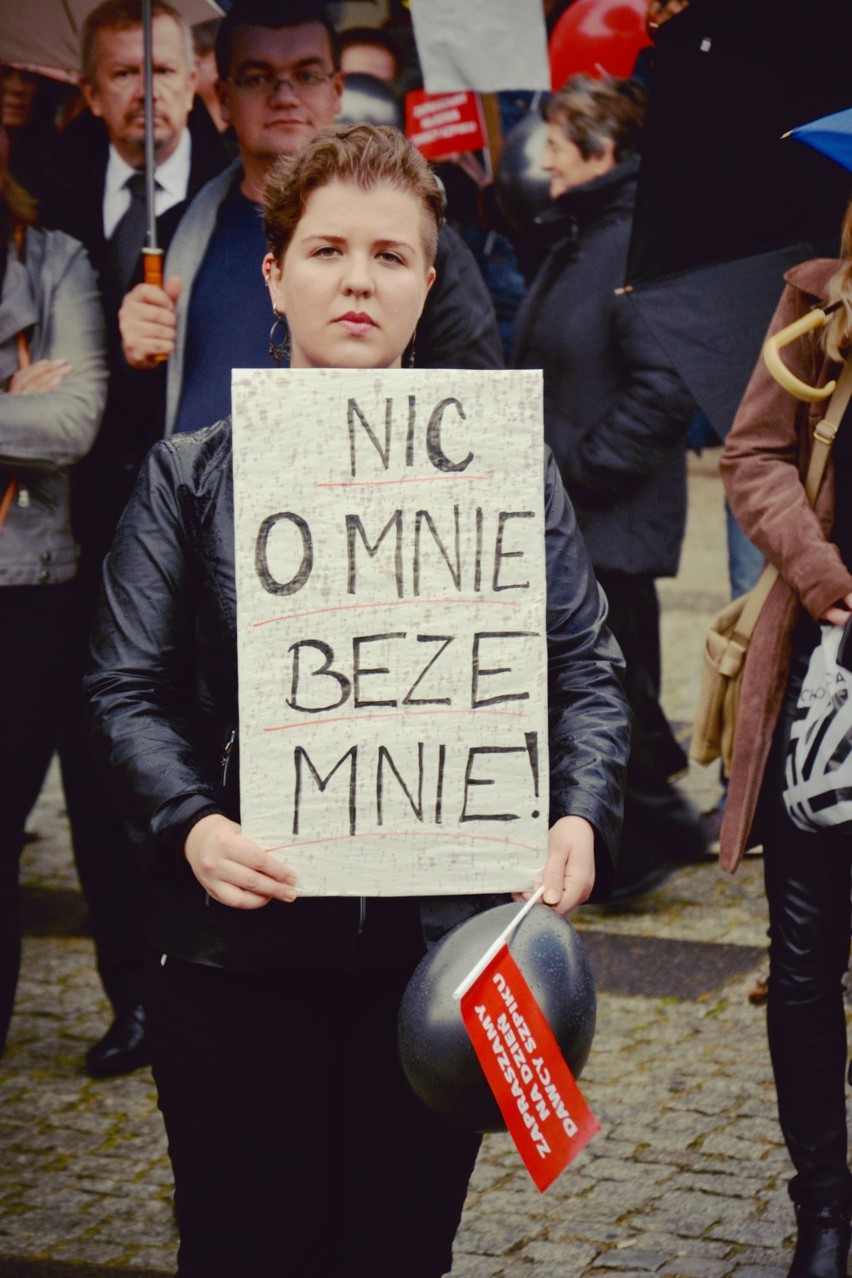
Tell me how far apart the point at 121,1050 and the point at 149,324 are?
1766 millimetres

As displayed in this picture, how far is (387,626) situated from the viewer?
2.22 m

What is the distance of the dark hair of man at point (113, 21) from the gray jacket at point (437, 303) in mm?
487

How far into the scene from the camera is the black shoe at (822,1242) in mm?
3412

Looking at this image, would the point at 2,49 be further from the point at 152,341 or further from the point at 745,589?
the point at 745,589

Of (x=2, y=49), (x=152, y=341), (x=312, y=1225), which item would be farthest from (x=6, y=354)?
(x=312, y=1225)

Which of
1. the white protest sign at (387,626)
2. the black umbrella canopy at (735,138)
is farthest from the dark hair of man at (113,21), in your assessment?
the white protest sign at (387,626)

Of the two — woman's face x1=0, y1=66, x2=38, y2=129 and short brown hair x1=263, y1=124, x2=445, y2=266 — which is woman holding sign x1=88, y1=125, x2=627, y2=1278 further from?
woman's face x1=0, y1=66, x2=38, y2=129

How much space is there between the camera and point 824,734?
334cm

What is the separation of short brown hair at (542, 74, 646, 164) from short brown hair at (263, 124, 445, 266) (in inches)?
137

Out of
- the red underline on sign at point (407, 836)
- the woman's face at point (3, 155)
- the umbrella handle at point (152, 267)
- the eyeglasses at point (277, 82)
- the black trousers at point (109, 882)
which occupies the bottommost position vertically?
the black trousers at point (109, 882)

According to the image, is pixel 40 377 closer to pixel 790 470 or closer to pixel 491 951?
pixel 790 470

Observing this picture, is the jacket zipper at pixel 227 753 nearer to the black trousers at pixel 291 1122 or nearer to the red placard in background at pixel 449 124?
the black trousers at pixel 291 1122

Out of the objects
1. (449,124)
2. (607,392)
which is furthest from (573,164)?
(449,124)

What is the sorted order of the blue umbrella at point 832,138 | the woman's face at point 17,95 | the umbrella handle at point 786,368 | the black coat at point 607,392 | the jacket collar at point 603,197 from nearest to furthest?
the blue umbrella at point 832,138 < the umbrella handle at point 786,368 < the woman's face at point 17,95 < the black coat at point 607,392 < the jacket collar at point 603,197
